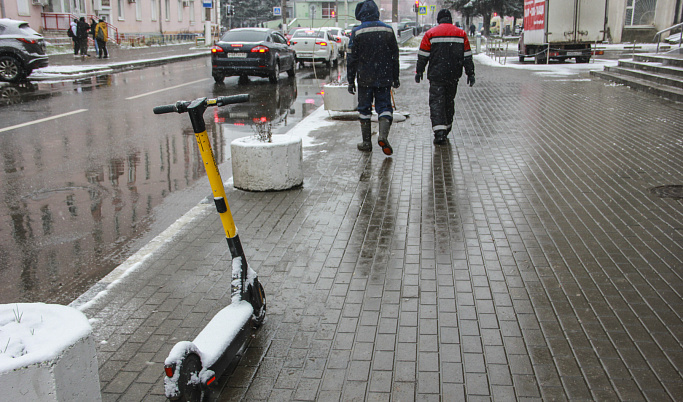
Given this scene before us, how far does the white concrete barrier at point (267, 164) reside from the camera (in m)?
6.85

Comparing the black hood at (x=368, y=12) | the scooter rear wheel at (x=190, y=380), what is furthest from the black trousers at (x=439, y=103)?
the scooter rear wheel at (x=190, y=380)

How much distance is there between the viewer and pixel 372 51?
863cm

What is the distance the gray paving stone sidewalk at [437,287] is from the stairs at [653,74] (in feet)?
24.5

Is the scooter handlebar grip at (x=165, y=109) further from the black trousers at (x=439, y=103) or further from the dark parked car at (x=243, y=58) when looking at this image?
the dark parked car at (x=243, y=58)

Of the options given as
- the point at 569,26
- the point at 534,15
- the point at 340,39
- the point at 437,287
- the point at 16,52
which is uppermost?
the point at 534,15

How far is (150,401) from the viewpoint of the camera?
3.19 m

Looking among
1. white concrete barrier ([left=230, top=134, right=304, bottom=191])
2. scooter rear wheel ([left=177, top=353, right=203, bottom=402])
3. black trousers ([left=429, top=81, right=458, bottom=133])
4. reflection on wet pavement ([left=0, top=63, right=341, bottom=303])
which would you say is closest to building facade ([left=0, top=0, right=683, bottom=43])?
reflection on wet pavement ([left=0, top=63, right=341, bottom=303])

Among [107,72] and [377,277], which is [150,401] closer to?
[377,277]

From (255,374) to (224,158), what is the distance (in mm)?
6282

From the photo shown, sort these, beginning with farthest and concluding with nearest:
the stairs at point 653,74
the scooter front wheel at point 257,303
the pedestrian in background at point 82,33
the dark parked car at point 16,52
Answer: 1. the pedestrian in background at point 82,33
2. the dark parked car at point 16,52
3. the stairs at point 653,74
4. the scooter front wheel at point 257,303

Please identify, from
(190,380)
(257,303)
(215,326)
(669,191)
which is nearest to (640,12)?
(669,191)

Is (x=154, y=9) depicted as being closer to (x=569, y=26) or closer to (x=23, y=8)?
(x=23, y=8)

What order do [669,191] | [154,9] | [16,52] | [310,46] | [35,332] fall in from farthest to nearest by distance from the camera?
[154,9] → [310,46] → [16,52] → [669,191] → [35,332]

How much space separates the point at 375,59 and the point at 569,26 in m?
20.4
